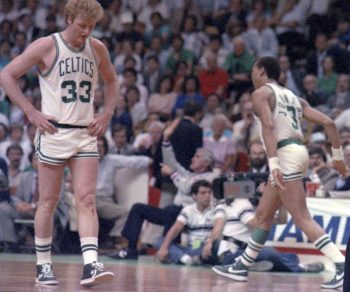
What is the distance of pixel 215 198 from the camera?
13859 millimetres

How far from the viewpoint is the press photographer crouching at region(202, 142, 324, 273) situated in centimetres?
1314

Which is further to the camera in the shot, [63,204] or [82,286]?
[63,204]

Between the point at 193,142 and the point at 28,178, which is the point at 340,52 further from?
the point at 28,178

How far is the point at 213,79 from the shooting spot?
19.7 metres

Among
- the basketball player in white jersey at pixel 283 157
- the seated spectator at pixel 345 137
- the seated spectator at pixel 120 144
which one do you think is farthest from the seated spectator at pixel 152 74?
the basketball player in white jersey at pixel 283 157

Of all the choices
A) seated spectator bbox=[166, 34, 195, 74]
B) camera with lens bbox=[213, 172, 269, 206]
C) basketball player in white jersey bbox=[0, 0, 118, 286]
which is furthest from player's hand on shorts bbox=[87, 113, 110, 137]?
seated spectator bbox=[166, 34, 195, 74]

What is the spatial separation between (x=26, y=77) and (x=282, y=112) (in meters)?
9.76

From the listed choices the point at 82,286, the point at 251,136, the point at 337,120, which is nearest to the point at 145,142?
the point at 251,136

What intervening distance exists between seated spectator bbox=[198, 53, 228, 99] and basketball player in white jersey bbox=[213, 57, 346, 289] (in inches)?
334

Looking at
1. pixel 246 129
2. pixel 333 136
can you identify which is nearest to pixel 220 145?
pixel 246 129

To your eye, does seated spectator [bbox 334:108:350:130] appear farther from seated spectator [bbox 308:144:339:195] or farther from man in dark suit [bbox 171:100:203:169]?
man in dark suit [bbox 171:100:203:169]

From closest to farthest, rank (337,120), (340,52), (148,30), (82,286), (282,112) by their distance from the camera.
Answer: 1. (82,286)
2. (282,112)
3. (337,120)
4. (340,52)
5. (148,30)

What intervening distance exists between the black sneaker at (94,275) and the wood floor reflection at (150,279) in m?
0.07

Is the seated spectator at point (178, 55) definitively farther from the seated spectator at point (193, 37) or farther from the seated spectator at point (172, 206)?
the seated spectator at point (172, 206)
